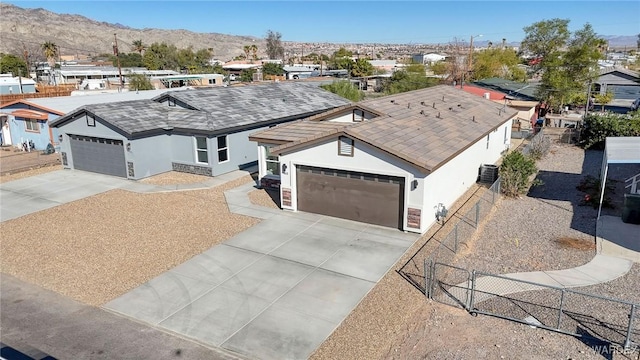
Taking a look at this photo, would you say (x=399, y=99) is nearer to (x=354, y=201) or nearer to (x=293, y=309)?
(x=354, y=201)

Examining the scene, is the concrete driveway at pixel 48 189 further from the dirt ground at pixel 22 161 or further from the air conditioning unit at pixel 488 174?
the air conditioning unit at pixel 488 174

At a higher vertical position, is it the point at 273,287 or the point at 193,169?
the point at 193,169

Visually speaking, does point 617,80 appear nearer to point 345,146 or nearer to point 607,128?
point 607,128

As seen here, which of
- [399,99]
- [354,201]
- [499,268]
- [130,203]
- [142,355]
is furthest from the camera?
[399,99]

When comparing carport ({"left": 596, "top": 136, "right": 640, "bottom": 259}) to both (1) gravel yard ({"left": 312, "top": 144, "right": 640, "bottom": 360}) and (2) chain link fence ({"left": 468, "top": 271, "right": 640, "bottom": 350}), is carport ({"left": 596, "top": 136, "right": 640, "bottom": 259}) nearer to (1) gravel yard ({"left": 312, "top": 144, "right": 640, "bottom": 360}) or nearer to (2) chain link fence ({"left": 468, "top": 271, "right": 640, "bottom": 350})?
(1) gravel yard ({"left": 312, "top": 144, "right": 640, "bottom": 360})

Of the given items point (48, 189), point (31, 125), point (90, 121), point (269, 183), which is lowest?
point (48, 189)

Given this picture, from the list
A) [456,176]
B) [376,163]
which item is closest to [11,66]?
[376,163]

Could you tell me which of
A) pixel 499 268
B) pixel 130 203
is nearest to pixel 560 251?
pixel 499 268
